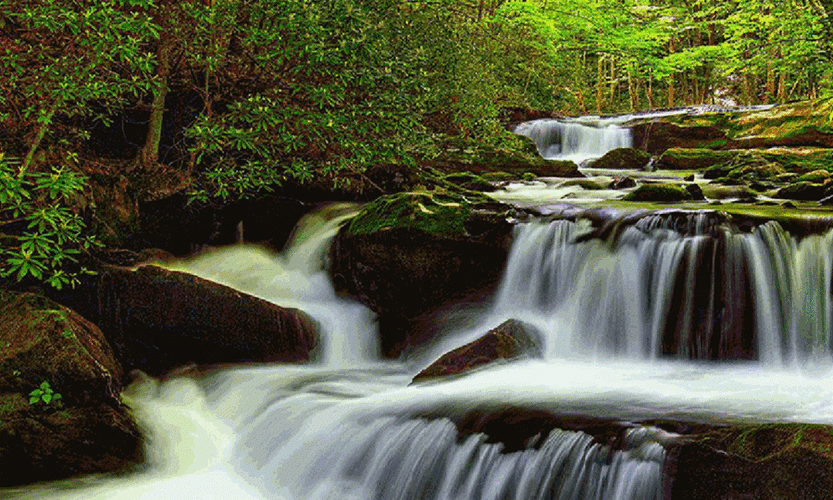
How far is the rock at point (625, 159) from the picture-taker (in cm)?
1650

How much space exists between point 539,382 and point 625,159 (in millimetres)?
11606

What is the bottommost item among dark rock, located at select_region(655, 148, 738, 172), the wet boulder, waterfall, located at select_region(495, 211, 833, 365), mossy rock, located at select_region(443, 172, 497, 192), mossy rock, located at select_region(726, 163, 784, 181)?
waterfall, located at select_region(495, 211, 833, 365)

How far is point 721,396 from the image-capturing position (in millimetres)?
5504

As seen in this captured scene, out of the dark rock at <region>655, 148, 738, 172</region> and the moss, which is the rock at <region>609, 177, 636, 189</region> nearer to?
the dark rock at <region>655, 148, 738, 172</region>

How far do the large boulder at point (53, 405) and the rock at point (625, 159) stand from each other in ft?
43.9

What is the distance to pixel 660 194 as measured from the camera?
33.7 ft

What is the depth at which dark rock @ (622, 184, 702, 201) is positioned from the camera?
33.7 feet

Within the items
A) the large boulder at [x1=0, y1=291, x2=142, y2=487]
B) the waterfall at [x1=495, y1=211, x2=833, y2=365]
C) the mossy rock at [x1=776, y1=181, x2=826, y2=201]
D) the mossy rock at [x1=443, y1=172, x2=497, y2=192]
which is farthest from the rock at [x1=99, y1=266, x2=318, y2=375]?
the mossy rock at [x1=776, y1=181, x2=826, y2=201]

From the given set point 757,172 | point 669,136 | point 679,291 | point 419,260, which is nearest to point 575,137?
point 669,136

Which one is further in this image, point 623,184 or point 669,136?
point 669,136

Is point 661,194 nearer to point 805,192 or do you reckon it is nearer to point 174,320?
point 805,192

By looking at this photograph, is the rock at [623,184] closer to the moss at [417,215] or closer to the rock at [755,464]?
the moss at [417,215]

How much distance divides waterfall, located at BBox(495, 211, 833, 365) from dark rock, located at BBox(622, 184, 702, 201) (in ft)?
8.03

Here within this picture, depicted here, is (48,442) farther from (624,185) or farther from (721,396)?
(624,185)
